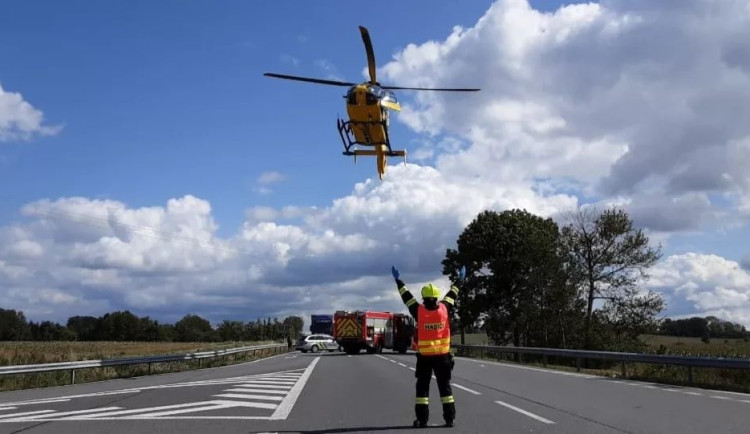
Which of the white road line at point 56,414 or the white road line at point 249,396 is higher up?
the white road line at point 56,414

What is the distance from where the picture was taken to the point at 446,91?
23.7 metres

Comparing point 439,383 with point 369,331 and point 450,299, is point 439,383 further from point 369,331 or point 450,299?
point 369,331

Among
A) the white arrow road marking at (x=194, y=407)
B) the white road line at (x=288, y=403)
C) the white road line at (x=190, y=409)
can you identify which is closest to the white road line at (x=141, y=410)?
the white arrow road marking at (x=194, y=407)

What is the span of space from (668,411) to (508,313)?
41509mm

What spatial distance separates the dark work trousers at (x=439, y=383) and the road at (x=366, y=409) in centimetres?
28

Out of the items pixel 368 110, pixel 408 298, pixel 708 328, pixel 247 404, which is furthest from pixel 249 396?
pixel 708 328

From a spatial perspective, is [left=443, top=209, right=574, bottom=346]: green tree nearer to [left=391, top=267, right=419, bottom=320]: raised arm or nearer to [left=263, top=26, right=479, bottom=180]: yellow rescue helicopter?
[left=263, top=26, right=479, bottom=180]: yellow rescue helicopter

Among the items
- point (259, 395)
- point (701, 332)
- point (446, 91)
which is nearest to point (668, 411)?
point (259, 395)

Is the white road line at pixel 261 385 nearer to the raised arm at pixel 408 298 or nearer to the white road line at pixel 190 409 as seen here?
the white road line at pixel 190 409

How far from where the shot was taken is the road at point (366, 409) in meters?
9.27

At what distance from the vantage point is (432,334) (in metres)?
9.16

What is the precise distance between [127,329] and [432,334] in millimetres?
156345

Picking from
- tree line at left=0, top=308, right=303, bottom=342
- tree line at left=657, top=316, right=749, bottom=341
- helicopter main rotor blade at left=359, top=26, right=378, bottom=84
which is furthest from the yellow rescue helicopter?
tree line at left=0, top=308, right=303, bottom=342

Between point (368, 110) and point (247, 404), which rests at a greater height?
point (368, 110)
